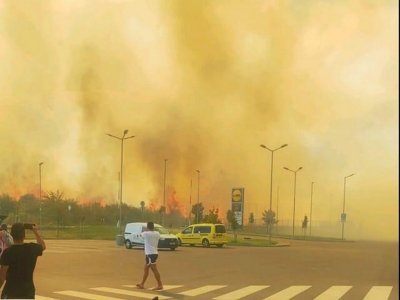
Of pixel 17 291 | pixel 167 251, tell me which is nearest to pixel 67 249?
pixel 167 251

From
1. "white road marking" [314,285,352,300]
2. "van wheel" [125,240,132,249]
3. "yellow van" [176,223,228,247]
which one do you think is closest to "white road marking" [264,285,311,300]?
"white road marking" [314,285,352,300]

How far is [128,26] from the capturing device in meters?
15.8

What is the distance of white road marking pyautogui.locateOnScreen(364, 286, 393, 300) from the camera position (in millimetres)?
10680

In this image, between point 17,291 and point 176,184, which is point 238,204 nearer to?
point 176,184

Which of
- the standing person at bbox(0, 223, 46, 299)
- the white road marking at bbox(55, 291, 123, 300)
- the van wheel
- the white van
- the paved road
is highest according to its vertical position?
the standing person at bbox(0, 223, 46, 299)

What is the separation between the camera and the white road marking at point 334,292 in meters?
10.6

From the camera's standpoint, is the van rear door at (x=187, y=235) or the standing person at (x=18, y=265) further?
the van rear door at (x=187, y=235)

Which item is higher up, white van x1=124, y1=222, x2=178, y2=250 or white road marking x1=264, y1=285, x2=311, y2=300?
white van x1=124, y1=222, x2=178, y2=250

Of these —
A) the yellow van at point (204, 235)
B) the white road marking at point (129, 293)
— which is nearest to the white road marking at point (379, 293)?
the white road marking at point (129, 293)

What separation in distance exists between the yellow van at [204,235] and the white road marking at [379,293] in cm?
566

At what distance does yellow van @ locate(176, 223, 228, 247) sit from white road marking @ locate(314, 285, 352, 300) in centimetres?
514

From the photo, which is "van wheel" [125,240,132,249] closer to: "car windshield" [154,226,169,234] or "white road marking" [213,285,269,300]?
"car windshield" [154,226,169,234]

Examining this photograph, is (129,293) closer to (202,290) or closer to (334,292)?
(202,290)

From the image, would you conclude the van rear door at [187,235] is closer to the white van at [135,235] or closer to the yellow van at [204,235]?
the yellow van at [204,235]
